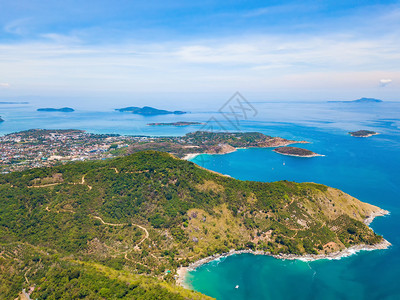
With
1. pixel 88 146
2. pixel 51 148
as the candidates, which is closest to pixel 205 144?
pixel 88 146

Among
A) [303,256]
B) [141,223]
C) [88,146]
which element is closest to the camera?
[303,256]

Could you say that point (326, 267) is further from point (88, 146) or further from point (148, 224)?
point (88, 146)

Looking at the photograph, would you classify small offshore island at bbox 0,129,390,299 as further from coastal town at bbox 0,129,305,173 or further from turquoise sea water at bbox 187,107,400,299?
coastal town at bbox 0,129,305,173

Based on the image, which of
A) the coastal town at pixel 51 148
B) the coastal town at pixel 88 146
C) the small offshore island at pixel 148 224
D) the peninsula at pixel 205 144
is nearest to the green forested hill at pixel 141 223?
the small offshore island at pixel 148 224

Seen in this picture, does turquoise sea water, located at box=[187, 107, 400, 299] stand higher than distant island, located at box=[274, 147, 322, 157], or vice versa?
distant island, located at box=[274, 147, 322, 157]

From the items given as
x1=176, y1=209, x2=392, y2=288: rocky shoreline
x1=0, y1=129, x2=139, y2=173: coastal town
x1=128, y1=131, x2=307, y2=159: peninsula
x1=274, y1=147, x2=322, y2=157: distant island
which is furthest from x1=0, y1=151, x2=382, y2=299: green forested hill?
x1=274, y1=147, x2=322, y2=157: distant island

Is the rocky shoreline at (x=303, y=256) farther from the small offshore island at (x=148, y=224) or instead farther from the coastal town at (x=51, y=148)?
the coastal town at (x=51, y=148)

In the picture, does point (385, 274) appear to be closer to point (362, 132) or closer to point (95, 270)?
point (95, 270)

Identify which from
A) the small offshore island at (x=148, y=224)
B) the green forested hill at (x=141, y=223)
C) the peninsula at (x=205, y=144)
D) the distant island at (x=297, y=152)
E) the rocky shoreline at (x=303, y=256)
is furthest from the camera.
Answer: the peninsula at (x=205, y=144)

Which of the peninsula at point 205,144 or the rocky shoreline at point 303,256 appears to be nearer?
the rocky shoreline at point 303,256
